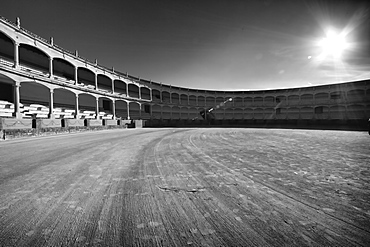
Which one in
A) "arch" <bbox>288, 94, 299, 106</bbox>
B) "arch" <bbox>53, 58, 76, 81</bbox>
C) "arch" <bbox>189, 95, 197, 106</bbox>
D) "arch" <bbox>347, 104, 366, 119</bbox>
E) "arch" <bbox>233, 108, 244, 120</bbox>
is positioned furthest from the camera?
"arch" <bbox>189, 95, 197, 106</bbox>

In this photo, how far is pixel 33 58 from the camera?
19.3m

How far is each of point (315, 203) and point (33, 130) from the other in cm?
1800

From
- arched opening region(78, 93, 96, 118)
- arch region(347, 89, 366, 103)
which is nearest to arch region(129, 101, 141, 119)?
arched opening region(78, 93, 96, 118)

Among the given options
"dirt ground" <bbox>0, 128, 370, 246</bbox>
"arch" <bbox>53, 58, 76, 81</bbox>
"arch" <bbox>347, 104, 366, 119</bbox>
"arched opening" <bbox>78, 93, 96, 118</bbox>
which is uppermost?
"arch" <bbox>53, 58, 76, 81</bbox>

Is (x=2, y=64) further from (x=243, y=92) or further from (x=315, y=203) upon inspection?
(x=243, y=92)

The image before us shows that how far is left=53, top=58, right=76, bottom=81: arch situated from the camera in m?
21.9

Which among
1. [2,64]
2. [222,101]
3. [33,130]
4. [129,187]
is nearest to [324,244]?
[129,187]

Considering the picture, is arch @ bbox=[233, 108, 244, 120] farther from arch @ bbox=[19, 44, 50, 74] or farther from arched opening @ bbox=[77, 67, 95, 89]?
arch @ bbox=[19, 44, 50, 74]

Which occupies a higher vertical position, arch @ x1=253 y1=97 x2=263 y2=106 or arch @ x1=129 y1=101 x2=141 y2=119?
arch @ x1=253 y1=97 x2=263 y2=106

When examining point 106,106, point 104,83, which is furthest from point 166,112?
point 104,83

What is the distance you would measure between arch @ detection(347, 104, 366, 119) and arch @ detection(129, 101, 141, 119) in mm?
48571

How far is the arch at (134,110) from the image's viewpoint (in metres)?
33.8

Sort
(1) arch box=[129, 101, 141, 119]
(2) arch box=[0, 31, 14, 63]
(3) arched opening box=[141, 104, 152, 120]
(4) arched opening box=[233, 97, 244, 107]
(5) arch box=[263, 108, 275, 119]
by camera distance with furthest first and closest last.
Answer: (4) arched opening box=[233, 97, 244, 107], (5) arch box=[263, 108, 275, 119], (3) arched opening box=[141, 104, 152, 120], (1) arch box=[129, 101, 141, 119], (2) arch box=[0, 31, 14, 63]

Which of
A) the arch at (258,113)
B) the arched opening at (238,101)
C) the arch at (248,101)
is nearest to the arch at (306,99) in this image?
the arch at (258,113)
